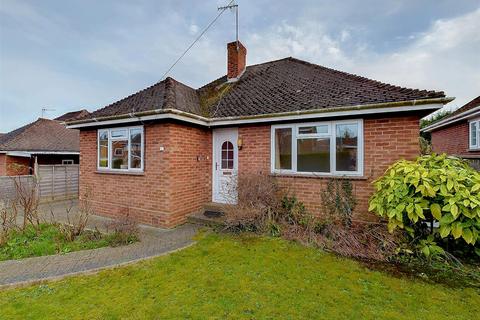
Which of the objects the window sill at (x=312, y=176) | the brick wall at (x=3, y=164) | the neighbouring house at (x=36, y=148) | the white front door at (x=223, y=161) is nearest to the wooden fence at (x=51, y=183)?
the neighbouring house at (x=36, y=148)

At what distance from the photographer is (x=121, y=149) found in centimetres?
834

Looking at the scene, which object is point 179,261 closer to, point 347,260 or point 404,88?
point 347,260

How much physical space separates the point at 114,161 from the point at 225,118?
14.7ft

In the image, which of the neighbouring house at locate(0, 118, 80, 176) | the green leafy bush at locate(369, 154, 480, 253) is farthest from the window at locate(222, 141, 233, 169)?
the neighbouring house at locate(0, 118, 80, 176)

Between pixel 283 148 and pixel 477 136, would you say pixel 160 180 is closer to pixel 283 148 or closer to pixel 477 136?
pixel 283 148

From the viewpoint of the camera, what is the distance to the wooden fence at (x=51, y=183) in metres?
10.8

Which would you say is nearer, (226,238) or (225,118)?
(226,238)

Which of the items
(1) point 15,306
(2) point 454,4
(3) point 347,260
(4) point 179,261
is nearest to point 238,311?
(4) point 179,261

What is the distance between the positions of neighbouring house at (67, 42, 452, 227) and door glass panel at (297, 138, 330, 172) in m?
0.03

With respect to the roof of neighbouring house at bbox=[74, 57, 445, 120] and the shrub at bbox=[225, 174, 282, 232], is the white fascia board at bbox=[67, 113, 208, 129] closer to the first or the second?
the roof of neighbouring house at bbox=[74, 57, 445, 120]

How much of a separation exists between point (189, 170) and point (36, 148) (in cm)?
1472

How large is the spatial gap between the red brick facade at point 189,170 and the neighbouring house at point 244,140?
32mm

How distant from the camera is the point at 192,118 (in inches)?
299

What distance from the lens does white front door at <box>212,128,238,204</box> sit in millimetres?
8438
